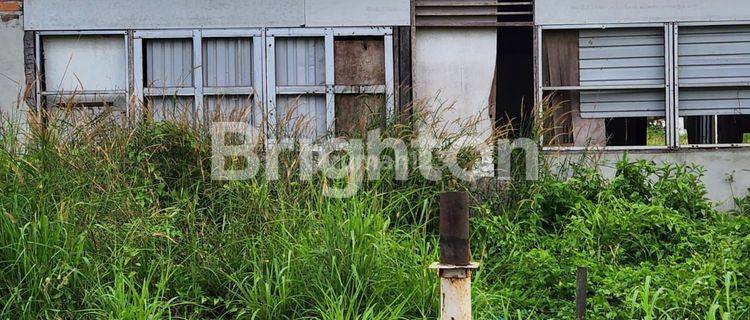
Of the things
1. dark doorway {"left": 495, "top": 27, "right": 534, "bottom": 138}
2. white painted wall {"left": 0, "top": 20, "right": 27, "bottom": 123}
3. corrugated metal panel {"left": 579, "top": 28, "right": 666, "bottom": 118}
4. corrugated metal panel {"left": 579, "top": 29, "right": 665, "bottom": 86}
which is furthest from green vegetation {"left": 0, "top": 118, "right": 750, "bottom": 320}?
dark doorway {"left": 495, "top": 27, "right": 534, "bottom": 138}

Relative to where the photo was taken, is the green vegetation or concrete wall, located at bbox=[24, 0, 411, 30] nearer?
the green vegetation

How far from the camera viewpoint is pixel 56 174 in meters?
4.21

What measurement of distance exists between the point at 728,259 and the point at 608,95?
2.65m

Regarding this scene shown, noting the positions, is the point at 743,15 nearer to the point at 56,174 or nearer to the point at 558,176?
the point at 558,176

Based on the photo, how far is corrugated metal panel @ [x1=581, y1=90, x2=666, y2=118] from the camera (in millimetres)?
6762

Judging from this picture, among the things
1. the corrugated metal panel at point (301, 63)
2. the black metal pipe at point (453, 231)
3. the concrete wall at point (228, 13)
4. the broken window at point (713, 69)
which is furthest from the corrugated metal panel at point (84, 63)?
the broken window at point (713, 69)

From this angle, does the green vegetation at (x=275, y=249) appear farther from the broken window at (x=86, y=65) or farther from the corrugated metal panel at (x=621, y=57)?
the corrugated metal panel at (x=621, y=57)

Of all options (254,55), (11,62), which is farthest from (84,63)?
(254,55)

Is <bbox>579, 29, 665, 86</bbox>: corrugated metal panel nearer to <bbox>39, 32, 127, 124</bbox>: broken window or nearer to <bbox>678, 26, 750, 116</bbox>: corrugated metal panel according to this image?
<bbox>678, 26, 750, 116</bbox>: corrugated metal panel

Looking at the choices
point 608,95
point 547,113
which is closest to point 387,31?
point 547,113

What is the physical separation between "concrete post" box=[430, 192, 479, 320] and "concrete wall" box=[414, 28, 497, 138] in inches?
168

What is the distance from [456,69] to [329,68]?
1.14 metres

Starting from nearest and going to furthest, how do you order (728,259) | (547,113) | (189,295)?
1. (189,295)
2. (728,259)
3. (547,113)

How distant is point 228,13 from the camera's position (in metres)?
6.66
